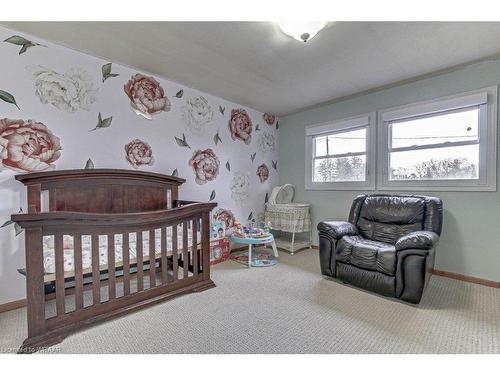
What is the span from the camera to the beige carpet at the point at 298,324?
1.44m

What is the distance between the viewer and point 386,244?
239cm

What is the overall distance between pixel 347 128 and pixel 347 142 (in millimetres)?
204

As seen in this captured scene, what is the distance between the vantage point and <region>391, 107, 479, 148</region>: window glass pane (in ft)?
8.21

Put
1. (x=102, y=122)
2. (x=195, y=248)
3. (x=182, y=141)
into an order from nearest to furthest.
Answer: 1. (x=195, y=248)
2. (x=102, y=122)
3. (x=182, y=141)

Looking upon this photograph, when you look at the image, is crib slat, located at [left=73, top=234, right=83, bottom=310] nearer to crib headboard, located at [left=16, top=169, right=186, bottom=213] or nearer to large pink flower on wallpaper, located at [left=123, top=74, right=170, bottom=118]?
crib headboard, located at [left=16, top=169, right=186, bottom=213]

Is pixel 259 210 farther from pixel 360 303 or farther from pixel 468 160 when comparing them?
pixel 468 160

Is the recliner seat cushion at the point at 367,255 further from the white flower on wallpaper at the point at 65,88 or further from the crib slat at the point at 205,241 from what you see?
the white flower on wallpaper at the point at 65,88

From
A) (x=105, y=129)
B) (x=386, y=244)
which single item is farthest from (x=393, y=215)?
(x=105, y=129)

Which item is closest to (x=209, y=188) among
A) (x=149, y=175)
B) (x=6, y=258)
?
(x=149, y=175)

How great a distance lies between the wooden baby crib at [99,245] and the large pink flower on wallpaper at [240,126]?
1205 mm

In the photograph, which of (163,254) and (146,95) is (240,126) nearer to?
(146,95)

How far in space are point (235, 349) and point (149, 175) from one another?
1881mm

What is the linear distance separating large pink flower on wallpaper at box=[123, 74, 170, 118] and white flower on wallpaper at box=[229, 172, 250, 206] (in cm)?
136
